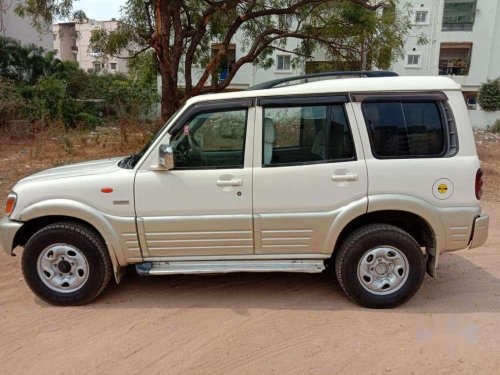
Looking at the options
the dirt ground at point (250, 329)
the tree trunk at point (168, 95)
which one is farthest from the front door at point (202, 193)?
the tree trunk at point (168, 95)

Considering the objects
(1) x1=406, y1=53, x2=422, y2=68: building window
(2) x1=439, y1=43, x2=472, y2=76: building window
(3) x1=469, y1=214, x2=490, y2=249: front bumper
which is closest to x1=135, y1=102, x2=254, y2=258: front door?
(3) x1=469, y1=214, x2=490, y2=249: front bumper

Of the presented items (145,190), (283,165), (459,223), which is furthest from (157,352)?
(459,223)

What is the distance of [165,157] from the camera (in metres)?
3.60

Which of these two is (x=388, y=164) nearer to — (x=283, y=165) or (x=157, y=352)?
(x=283, y=165)

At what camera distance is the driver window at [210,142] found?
148 inches

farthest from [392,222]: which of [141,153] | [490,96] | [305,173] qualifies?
[490,96]

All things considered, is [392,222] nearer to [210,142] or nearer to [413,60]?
[210,142]

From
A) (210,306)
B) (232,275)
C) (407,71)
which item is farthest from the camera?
(407,71)

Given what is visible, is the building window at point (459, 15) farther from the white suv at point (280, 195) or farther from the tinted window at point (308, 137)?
the tinted window at point (308, 137)

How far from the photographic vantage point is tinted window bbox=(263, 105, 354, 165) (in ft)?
12.2

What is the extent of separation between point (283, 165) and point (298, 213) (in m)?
0.44

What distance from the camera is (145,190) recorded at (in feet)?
12.1

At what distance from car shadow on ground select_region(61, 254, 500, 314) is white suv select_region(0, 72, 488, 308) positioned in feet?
0.94

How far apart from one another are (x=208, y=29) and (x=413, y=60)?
26.4 metres
